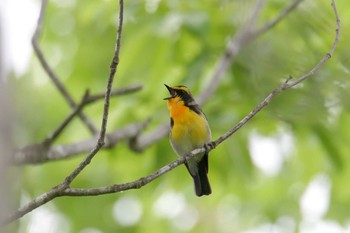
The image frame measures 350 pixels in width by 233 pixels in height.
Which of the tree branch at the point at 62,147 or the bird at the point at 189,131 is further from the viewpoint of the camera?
the bird at the point at 189,131

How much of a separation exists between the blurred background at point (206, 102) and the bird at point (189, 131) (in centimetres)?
26

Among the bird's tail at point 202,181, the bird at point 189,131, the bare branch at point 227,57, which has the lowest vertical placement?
the bird's tail at point 202,181

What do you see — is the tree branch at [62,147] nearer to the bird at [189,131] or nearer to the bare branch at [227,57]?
the bare branch at [227,57]

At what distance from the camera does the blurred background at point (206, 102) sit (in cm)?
564

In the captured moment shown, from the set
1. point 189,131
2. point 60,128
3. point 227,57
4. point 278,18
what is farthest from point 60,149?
point 278,18

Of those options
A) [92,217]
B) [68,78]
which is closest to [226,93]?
[68,78]

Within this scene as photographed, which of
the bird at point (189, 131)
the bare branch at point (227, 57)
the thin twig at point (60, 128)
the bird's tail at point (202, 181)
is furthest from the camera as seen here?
the bare branch at point (227, 57)

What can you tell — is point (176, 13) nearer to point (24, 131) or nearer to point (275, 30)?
point (275, 30)

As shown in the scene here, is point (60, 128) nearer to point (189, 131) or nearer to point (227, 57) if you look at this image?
point (189, 131)

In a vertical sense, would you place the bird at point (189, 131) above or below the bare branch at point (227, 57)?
below

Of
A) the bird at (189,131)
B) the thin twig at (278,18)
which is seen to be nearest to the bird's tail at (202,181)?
the bird at (189,131)

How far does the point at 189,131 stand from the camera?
573 cm

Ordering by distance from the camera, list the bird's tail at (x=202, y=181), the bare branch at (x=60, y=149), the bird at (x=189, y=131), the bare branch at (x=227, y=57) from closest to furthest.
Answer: the bare branch at (x=60, y=149) → the bird at (x=189, y=131) → the bird's tail at (x=202, y=181) → the bare branch at (x=227, y=57)

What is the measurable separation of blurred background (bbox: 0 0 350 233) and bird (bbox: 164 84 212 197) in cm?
26
